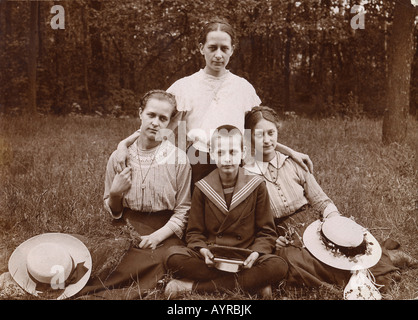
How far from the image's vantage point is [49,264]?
2.82 metres

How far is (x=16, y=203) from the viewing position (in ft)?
10.6

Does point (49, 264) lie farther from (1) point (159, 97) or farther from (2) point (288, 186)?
(2) point (288, 186)

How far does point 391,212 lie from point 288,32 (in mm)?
1518

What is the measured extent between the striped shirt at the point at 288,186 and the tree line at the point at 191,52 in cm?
50

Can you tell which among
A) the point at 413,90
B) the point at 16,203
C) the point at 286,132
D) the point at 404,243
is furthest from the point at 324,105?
the point at 16,203

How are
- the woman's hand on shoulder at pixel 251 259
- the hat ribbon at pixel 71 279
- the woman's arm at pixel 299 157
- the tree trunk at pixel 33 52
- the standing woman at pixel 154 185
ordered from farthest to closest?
the tree trunk at pixel 33 52 < the woman's arm at pixel 299 157 < the standing woman at pixel 154 185 < the hat ribbon at pixel 71 279 < the woman's hand on shoulder at pixel 251 259

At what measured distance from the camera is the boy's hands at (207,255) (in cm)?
272

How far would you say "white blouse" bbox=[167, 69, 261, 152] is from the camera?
3031mm

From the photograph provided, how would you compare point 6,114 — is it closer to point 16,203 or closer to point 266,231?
point 16,203

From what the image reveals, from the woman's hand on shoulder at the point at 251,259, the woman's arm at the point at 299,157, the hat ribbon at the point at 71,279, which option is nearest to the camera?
the woman's hand on shoulder at the point at 251,259

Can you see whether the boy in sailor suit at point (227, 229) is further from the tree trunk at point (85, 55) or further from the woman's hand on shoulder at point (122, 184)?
the tree trunk at point (85, 55)

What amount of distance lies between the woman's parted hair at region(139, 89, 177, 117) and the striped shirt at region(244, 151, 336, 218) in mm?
649

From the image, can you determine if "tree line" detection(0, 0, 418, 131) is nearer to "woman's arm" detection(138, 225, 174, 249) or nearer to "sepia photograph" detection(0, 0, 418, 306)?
"sepia photograph" detection(0, 0, 418, 306)

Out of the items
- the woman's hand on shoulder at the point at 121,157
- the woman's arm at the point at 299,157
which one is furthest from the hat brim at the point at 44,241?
the woman's arm at the point at 299,157
